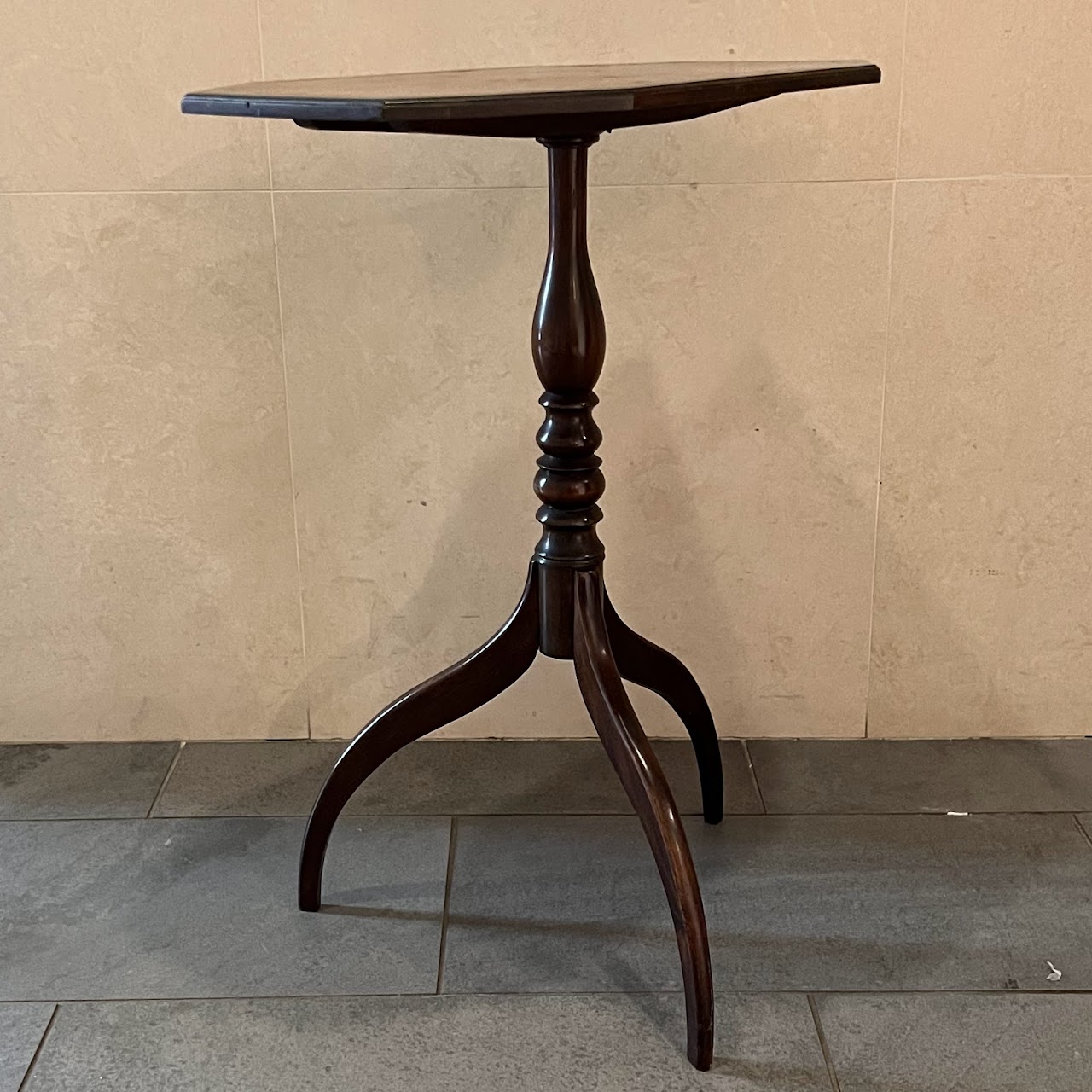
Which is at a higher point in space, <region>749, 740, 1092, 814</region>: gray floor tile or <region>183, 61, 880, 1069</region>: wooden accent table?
<region>183, 61, 880, 1069</region>: wooden accent table

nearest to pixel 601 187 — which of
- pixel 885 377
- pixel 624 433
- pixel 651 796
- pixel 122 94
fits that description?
pixel 624 433

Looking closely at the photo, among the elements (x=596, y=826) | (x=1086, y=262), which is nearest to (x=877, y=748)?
(x=596, y=826)

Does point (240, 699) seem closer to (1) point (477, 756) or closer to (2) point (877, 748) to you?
(1) point (477, 756)

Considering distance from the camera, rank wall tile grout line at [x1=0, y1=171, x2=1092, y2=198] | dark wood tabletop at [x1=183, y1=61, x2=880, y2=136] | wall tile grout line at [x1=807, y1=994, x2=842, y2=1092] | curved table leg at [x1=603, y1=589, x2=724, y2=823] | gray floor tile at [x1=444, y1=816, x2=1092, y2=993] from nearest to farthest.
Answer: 1. dark wood tabletop at [x1=183, y1=61, x2=880, y2=136]
2. wall tile grout line at [x1=807, y1=994, x2=842, y2=1092]
3. gray floor tile at [x1=444, y1=816, x2=1092, y2=993]
4. curved table leg at [x1=603, y1=589, x2=724, y2=823]
5. wall tile grout line at [x1=0, y1=171, x2=1092, y2=198]

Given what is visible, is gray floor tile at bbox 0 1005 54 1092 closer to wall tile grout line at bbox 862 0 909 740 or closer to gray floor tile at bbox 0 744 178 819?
gray floor tile at bbox 0 744 178 819

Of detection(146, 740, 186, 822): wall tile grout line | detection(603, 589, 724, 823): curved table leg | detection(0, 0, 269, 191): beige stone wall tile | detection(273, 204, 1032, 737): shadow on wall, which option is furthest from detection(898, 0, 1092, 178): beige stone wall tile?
detection(146, 740, 186, 822): wall tile grout line

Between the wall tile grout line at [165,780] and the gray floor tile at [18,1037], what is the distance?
1.07 ft

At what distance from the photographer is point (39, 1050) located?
117 centimetres

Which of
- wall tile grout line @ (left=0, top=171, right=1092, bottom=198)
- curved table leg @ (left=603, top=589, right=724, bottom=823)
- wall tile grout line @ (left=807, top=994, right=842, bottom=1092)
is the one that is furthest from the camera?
wall tile grout line @ (left=0, top=171, right=1092, bottom=198)

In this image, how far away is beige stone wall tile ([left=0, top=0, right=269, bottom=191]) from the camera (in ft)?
4.76

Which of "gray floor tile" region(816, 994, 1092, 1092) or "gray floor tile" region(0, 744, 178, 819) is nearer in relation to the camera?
"gray floor tile" region(816, 994, 1092, 1092)

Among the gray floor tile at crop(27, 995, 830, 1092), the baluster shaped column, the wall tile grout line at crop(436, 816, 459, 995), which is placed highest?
the baluster shaped column

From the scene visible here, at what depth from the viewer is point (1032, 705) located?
1.67m

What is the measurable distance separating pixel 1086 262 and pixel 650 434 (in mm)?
506
